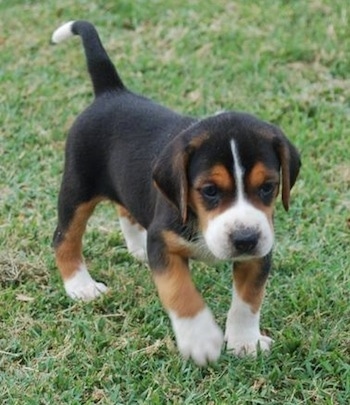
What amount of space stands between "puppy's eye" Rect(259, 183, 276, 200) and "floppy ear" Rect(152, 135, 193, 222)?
Answer: 307 mm

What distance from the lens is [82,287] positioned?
204 inches

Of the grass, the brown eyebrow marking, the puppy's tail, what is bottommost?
the grass

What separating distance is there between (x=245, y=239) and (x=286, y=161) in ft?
1.44

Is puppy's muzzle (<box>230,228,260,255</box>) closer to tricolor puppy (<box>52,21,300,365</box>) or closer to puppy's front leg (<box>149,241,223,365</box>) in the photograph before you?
tricolor puppy (<box>52,21,300,365</box>)

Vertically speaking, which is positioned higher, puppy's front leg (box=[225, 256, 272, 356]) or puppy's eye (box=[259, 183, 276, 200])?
puppy's eye (box=[259, 183, 276, 200])

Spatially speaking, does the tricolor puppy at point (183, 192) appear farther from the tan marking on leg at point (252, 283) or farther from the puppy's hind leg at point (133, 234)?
the puppy's hind leg at point (133, 234)

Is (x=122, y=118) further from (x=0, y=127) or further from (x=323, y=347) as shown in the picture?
(x=0, y=127)

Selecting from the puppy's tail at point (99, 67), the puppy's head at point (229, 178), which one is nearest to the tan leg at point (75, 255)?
the puppy's tail at point (99, 67)

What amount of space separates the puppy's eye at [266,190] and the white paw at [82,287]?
4.31ft

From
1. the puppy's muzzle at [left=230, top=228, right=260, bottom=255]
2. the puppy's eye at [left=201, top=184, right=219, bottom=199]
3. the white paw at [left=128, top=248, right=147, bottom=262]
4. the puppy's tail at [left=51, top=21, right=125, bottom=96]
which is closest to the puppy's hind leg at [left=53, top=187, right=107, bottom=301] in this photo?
the white paw at [left=128, top=248, right=147, bottom=262]

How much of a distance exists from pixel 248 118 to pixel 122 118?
0.92 metres

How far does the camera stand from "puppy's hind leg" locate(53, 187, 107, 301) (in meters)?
5.16

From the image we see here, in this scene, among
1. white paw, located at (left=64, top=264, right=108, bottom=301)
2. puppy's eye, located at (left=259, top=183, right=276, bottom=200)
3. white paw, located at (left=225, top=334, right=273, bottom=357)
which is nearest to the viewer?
puppy's eye, located at (left=259, top=183, right=276, bottom=200)

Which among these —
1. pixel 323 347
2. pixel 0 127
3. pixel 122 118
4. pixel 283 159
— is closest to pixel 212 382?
pixel 323 347
